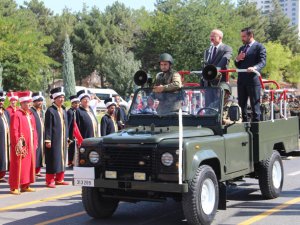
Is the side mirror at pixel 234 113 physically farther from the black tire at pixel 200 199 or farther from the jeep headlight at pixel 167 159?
the jeep headlight at pixel 167 159

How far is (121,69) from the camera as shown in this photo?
187 ft

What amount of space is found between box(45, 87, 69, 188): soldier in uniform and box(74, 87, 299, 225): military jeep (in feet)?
9.59

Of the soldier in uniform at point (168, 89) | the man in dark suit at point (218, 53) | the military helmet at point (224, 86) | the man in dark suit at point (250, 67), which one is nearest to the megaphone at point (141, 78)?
the soldier in uniform at point (168, 89)

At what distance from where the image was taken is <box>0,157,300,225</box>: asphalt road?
7.68 meters

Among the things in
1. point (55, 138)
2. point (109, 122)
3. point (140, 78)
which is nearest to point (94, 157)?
point (140, 78)

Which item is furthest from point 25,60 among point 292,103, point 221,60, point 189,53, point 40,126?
point 221,60

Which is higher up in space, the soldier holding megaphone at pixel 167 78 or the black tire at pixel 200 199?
the soldier holding megaphone at pixel 167 78

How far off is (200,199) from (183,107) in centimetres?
175

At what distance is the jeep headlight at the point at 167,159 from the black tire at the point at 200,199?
367 millimetres

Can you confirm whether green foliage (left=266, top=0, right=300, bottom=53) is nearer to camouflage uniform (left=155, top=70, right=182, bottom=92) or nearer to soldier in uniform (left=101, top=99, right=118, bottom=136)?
soldier in uniform (left=101, top=99, right=118, bottom=136)

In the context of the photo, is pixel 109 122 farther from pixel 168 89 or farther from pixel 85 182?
pixel 85 182

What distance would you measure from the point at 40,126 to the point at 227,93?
566cm

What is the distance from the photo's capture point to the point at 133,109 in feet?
28.1

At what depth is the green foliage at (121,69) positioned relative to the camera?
56.6m
